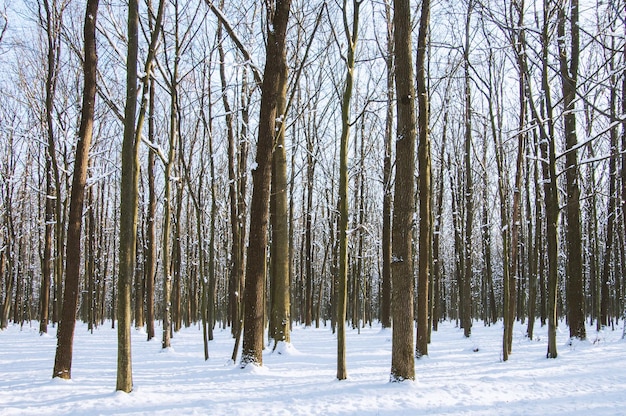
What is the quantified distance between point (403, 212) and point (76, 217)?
533 cm

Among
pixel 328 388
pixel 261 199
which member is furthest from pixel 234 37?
pixel 328 388

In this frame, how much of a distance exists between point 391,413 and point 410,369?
4.00ft

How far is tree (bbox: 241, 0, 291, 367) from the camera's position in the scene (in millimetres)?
8109

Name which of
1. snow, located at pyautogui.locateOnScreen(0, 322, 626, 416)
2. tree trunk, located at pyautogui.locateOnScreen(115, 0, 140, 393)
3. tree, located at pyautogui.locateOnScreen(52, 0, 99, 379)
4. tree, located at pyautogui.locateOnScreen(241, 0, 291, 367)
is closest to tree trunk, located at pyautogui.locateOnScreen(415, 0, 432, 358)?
snow, located at pyautogui.locateOnScreen(0, 322, 626, 416)

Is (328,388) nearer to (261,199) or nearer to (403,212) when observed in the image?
(403,212)

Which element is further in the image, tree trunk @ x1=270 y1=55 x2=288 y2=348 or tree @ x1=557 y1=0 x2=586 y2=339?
tree @ x1=557 y1=0 x2=586 y2=339

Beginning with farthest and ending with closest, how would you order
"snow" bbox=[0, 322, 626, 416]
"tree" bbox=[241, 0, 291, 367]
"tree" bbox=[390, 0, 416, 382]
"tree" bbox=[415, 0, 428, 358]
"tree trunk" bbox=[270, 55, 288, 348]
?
"tree trunk" bbox=[270, 55, 288, 348] < "tree" bbox=[415, 0, 428, 358] < "tree" bbox=[241, 0, 291, 367] < "tree" bbox=[390, 0, 416, 382] < "snow" bbox=[0, 322, 626, 416]

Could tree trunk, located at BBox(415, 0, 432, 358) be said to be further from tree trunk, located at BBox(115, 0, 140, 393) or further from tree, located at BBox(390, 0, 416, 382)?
tree trunk, located at BBox(115, 0, 140, 393)

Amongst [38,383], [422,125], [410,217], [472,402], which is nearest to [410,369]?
[472,402]

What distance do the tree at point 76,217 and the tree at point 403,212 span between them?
4.97 meters

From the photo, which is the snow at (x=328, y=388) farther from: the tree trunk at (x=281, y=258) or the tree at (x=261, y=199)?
the tree trunk at (x=281, y=258)

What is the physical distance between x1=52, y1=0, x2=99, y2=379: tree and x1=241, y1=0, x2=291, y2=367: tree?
2.80 metres

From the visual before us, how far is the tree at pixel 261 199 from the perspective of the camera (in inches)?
319

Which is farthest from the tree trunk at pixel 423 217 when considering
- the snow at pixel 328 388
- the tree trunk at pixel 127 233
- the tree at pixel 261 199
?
the tree trunk at pixel 127 233
